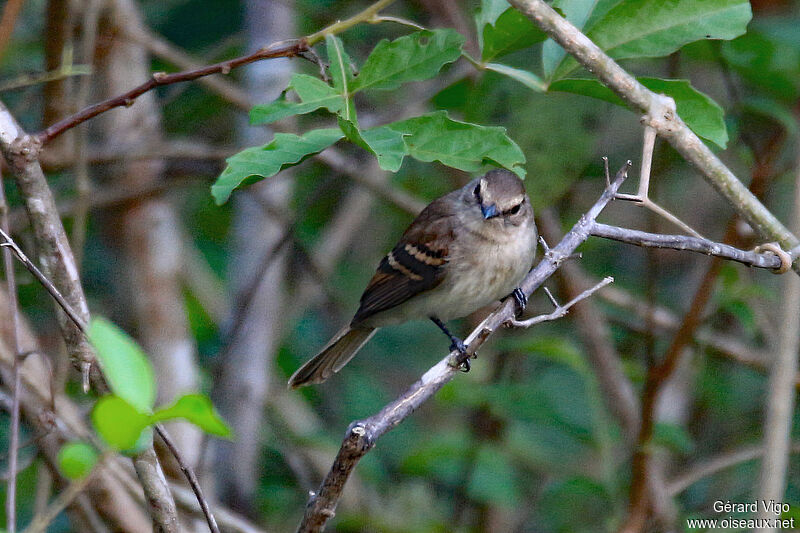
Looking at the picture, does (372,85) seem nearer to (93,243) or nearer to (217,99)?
(217,99)

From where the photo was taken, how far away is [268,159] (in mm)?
2027

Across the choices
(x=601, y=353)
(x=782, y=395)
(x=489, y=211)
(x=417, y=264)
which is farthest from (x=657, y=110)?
(x=601, y=353)

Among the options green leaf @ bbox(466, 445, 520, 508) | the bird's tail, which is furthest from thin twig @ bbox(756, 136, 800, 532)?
green leaf @ bbox(466, 445, 520, 508)

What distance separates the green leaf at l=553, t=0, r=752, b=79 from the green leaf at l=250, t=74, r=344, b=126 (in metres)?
0.65

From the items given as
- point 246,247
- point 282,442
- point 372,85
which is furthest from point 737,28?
point 282,442

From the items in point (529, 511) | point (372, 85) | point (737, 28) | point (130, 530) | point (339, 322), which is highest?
point (339, 322)

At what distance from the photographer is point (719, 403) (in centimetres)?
463

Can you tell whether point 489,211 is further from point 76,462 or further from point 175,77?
point 76,462

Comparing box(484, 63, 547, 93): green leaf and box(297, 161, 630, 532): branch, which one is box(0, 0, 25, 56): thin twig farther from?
box(297, 161, 630, 532): branch

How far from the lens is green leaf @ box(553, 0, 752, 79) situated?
225 centimetres

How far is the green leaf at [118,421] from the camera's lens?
1180mm

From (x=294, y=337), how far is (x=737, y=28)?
4260mm

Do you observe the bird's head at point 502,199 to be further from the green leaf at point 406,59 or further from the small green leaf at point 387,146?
the small green leaf at point 387,146

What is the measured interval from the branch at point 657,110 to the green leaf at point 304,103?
0.49 m
